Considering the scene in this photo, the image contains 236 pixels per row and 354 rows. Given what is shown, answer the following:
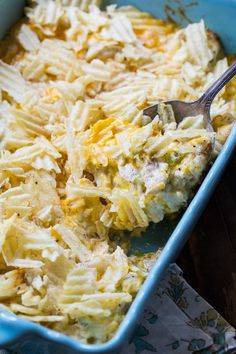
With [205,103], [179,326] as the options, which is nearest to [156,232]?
[179,326]

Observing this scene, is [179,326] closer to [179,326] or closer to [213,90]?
[179,326]

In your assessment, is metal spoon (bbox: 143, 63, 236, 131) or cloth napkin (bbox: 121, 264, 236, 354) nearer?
cloth napkin (bbox: 121, 264, 236, 354)

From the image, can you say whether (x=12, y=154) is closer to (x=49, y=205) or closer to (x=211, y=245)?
(x=49, y=205)

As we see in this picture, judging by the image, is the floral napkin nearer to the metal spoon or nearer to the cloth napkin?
the cloth napkin

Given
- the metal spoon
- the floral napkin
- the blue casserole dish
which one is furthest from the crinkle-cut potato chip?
the floral napkin

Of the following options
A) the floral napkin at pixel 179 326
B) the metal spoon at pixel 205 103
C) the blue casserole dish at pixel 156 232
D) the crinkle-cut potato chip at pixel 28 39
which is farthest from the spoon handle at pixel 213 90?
the crinkle-cut potato chip at pixel 28 39

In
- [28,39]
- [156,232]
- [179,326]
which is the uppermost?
[28,39]

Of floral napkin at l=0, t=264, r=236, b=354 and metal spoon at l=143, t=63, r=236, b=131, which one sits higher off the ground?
metal spoon at l=143, t=63, r=236, b=131
